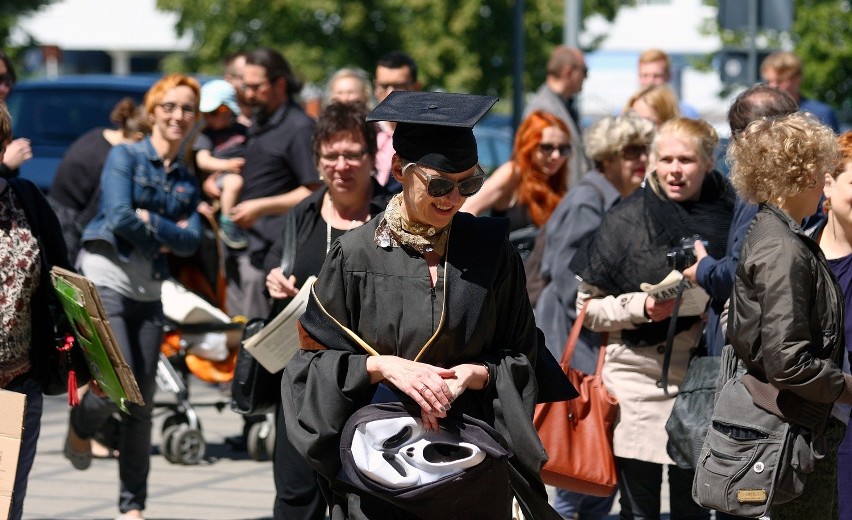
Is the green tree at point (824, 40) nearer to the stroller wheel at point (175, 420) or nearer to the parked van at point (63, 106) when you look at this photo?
the parked van at point (63, 106)

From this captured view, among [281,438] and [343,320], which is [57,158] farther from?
[343,320]

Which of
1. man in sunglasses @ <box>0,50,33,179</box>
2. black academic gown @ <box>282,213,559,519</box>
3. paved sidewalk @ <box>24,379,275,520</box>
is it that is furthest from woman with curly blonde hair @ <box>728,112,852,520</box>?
paved sidewalk @ <box>24,379,275,520</box>

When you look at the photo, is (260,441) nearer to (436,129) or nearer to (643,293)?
(643,293)

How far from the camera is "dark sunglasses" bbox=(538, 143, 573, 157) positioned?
7.40m

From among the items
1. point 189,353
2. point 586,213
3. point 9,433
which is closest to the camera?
point 9,433

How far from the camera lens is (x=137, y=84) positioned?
40.1ft

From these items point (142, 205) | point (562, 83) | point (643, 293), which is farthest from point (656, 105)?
point (142, 205)

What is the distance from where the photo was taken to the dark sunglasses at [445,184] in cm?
398

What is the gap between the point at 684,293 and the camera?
5652mm

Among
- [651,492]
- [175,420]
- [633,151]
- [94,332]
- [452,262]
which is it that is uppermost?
[452,262]

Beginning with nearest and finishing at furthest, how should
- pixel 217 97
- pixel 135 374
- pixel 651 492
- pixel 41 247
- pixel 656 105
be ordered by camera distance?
pixel 41 247
pixel 651 492
pixel 135 374
pixel 656 105
pixel 217 97

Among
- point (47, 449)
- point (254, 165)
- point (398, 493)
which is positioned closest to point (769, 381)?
point (398, 493)

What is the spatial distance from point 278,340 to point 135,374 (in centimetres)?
140

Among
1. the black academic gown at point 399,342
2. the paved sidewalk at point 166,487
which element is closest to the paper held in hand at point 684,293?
the black academic gown at point 399,342
